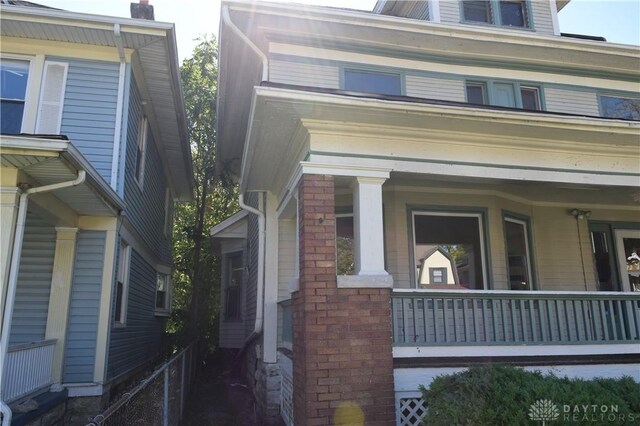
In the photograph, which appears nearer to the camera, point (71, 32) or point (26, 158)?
point (26, 158)

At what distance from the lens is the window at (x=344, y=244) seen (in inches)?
301

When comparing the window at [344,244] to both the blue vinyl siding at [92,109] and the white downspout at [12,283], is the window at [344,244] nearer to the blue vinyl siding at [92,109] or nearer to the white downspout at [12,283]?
the blue vinyl siding at [92,109]

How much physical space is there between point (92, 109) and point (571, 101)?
8.25 meters

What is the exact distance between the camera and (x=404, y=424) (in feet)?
17.0

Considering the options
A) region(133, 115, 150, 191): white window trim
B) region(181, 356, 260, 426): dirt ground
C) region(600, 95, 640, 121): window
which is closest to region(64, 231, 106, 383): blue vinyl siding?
region(181, 356, 260, 426): dirt ground

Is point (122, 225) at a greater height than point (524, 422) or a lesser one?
greater

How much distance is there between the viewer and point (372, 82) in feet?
26.1

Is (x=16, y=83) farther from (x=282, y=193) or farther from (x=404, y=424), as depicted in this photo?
(x=404, y=424)

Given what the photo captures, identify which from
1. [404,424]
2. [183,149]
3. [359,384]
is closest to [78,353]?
[359,384]

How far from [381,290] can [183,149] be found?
8.75 m

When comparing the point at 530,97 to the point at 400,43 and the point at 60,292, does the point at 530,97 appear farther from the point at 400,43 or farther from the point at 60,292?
the point at 60,292

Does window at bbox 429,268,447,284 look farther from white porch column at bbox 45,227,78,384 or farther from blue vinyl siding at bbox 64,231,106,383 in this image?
white porch column at bbox 45,227,78,384

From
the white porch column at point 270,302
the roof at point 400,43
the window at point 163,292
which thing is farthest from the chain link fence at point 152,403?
the window at point 163,292

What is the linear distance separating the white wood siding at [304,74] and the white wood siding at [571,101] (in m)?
3.92
